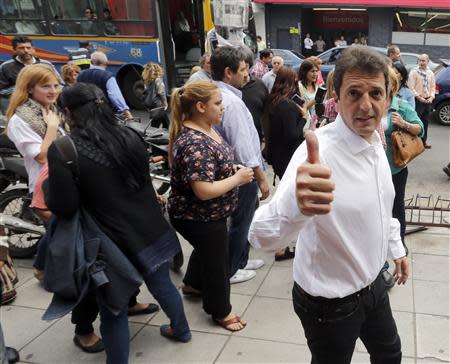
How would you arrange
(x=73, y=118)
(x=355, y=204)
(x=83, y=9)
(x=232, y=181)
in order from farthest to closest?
(x=83, y=9)
(x=232, y=181)
(x=73, y=118)
(x=355, y=204)

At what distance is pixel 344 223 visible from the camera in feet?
5.87

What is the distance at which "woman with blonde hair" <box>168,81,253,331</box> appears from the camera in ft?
9.23

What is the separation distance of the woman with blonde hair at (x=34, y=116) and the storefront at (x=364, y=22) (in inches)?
798

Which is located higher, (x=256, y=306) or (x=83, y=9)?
(x=83, y=9)

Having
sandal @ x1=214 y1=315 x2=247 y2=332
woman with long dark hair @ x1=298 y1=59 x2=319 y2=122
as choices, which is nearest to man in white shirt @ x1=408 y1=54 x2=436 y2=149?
woman with long dark hair @ x1=298 y1=59 x2=319 y2=122

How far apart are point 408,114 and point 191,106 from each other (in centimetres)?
181

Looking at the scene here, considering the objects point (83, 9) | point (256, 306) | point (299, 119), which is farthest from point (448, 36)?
point (256, 306)

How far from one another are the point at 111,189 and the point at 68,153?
0.29 meters

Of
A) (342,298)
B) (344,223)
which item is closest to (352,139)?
(344,223)

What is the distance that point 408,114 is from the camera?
372cm

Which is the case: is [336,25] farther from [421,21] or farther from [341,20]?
[421,21]

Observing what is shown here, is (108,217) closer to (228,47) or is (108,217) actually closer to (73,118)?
(73,118)

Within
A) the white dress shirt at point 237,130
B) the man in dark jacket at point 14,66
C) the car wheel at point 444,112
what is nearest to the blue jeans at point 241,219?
the white dress shirt at point 237,130

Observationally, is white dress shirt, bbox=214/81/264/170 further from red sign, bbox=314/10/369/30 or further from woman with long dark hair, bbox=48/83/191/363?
red sign, bbox=314/10/369/30
